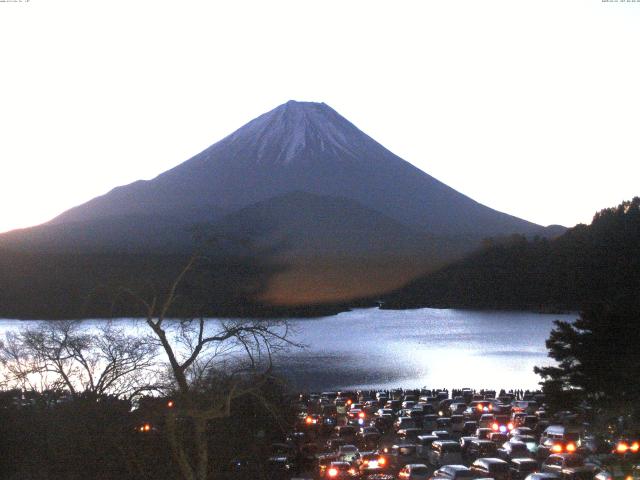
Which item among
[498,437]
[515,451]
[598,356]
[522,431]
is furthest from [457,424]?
[598,356]

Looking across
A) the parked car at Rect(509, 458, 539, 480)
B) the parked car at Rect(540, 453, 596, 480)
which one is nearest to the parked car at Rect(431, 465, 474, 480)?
the parked car at Rect(509, 458, 539, 480)

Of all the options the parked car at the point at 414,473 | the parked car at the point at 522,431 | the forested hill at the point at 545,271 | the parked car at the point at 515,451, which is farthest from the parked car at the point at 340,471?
the forested hill at the point at 545,271

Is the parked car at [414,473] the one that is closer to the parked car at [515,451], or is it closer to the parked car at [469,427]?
the parked car at [515,451]

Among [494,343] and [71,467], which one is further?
[494,343]

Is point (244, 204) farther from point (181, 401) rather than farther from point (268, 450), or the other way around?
point (181, 401)

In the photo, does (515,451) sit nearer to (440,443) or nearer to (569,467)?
(440,443)

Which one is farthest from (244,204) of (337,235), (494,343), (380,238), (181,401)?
(181,401)

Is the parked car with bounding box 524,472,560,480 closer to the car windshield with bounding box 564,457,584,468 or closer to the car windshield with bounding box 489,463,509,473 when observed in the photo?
the car windshield with bounding box 564,457,584,468
